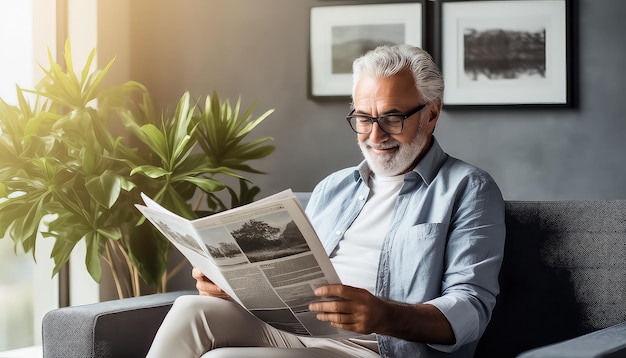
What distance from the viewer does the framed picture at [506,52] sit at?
2.91 metres

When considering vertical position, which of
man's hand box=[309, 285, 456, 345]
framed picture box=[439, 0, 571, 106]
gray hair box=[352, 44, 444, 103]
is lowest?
man's hand box=[309, 285, 456, 345]

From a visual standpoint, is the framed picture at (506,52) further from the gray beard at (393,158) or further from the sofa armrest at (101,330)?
the sofa armrest at (101,330)

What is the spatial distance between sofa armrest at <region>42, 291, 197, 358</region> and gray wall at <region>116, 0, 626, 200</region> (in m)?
1.25

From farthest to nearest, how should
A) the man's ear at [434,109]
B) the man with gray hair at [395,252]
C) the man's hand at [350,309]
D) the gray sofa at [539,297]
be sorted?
1. the man's ear at [434,109]
2. the gray sofa at [539,297]
3. the man with gray hair at [395,252]
4. the man's hand at [350,309]

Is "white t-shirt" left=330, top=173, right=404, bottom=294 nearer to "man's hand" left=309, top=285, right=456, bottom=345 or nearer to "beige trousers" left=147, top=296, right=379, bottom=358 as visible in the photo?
"beige trousers" left=147, top=296, right=379, bottom=358

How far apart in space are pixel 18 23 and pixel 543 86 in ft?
6.67

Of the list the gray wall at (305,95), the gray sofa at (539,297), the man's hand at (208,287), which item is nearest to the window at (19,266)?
the gray wall at (305,95)

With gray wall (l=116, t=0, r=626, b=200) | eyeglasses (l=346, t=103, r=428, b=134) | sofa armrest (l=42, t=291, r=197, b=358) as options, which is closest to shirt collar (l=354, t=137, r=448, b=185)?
eyeglasses (l=346, t=103, r=428, b=134)

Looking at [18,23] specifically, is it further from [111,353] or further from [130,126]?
[111,353]

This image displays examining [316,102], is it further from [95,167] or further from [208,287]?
[208,287]

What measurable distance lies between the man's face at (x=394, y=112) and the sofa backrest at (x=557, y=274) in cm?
31

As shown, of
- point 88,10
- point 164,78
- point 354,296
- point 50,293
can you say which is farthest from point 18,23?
point 354,296

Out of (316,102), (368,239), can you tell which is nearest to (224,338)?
(368,239)

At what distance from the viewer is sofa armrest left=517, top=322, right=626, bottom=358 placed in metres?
1.40
